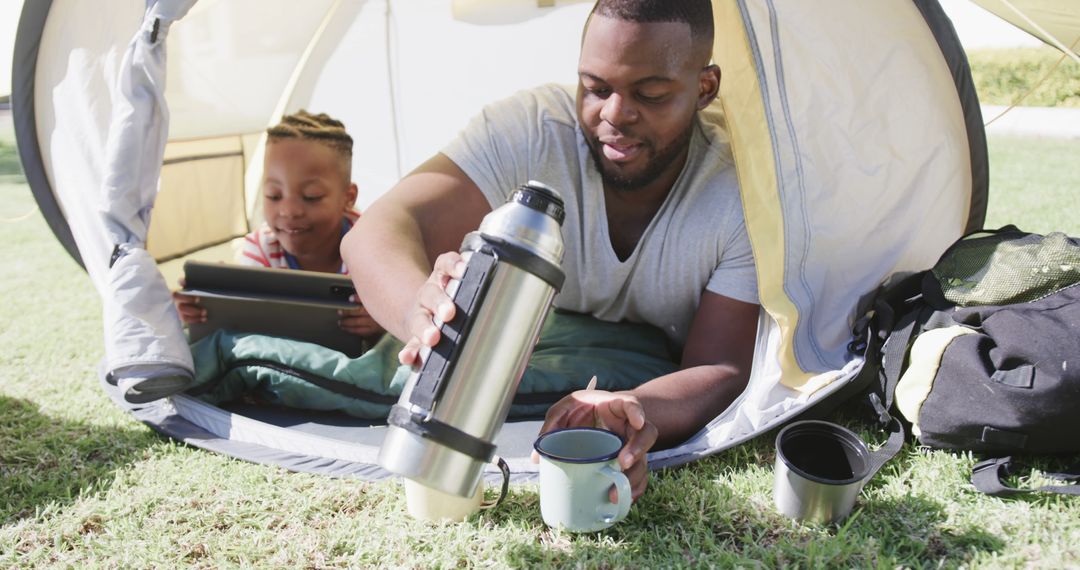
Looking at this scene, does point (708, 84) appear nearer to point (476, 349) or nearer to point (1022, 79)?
point (476, 349)

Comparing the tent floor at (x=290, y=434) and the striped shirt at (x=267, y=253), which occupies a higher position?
the striped shirt at (x=267, y=253)

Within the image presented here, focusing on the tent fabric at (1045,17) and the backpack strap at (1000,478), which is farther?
the tent fabric at (1045,17)

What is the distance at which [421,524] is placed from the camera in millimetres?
1579

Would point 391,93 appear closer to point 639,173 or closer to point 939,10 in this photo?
point 639,173

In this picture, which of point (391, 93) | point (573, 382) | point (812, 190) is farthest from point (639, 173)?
point (391, 93)

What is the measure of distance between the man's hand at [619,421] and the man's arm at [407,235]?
34cm

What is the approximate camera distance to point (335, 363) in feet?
7.09

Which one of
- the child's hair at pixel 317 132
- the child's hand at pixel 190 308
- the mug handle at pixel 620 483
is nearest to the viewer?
the mug handle at pixel 620 483

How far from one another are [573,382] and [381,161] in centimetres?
194

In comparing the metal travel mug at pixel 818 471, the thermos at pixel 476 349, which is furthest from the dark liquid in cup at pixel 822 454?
the thermos at pixel 476 349

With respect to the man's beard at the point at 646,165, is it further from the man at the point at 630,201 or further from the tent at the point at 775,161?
the tent at the point at 775,161

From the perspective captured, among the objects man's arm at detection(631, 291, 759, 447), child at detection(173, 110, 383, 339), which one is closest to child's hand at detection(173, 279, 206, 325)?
child at detection(173, 110, 383, 339)

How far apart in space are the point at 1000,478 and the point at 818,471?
1.15ft

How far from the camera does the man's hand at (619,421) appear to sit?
152 centimetres
